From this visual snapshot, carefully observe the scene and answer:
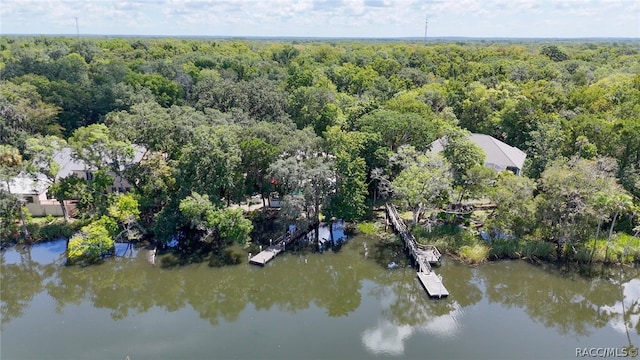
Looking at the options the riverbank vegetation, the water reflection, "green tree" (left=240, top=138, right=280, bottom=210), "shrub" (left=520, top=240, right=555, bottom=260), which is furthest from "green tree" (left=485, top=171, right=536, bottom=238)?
"green tree" (left=240, top=138, right=280, bottom=210)

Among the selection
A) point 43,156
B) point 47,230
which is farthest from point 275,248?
point 43,156

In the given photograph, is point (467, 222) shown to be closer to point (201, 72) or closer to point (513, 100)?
point (513, 100)

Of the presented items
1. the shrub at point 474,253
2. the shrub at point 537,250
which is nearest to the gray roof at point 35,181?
the shrub at point 474,253

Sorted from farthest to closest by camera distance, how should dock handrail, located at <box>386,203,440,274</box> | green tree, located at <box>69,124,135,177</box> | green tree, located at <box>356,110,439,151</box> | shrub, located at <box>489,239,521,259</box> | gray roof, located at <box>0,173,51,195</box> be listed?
green tree, located at <box>356,110,439,151</box>
gray roof, located at <box>0,173,51,195</box>
green tree, located at <box>69,124,135,177</box>
shrub, located at <box>489,239,521,259</box>
dock handrail, located at <box>386,203,440,274</box>

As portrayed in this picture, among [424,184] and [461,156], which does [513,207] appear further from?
[424,184]

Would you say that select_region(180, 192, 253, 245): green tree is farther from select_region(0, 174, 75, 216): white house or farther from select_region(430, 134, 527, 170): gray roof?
select_region(430, 134, 527, 170): gray roof

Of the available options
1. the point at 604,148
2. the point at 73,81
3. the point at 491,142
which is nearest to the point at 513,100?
the point at 491,142
